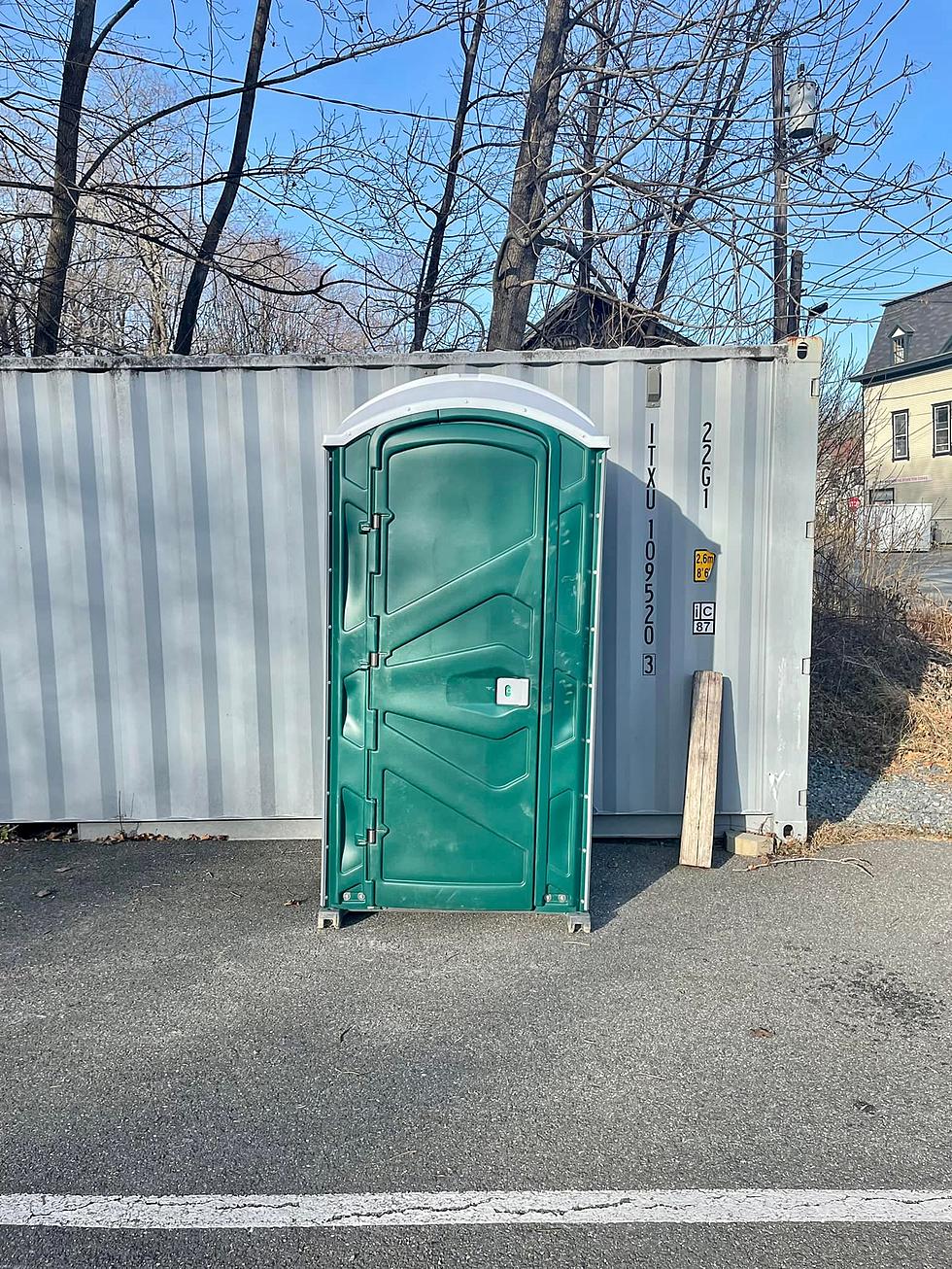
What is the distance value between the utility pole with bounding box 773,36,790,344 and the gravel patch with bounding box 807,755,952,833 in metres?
3.82

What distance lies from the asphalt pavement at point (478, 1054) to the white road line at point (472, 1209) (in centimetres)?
4

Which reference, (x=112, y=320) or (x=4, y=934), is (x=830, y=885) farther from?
(x=112, y=320)

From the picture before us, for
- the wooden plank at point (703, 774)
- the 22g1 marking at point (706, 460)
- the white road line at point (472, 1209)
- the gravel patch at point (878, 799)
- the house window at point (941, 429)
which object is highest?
the house window at point (941, 429)

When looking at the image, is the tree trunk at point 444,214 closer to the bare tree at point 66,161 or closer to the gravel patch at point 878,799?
the bare tree at point 66,161

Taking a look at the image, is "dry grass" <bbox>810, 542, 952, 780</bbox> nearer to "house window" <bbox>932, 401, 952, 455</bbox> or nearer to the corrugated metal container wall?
the corrugated metal container wall

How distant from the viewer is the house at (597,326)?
27.8 feet

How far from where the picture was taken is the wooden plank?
5.12 m

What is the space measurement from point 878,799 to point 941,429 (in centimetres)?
3469

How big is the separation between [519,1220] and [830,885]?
121 inches

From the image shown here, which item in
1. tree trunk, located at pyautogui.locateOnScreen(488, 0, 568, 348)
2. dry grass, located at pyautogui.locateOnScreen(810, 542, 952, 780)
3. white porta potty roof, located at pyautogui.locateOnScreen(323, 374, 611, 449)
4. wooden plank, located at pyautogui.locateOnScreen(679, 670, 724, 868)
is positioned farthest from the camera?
tree trunk, located at pyautogui.locateOnScreen(488, 0, 568, 348)

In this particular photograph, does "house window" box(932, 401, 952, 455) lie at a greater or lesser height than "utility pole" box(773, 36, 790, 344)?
greater

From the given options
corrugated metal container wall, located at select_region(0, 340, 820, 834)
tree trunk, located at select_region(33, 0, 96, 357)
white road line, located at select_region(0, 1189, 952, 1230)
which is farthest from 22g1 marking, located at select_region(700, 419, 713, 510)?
tree trunk, located at select_region(33, 0, 96, 357)

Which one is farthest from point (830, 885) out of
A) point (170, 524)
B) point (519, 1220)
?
point (170, 524)

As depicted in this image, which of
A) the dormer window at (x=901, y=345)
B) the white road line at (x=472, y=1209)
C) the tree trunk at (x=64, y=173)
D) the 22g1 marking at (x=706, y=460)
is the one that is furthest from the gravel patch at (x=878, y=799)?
the dormer window at (x=901, y=345)
